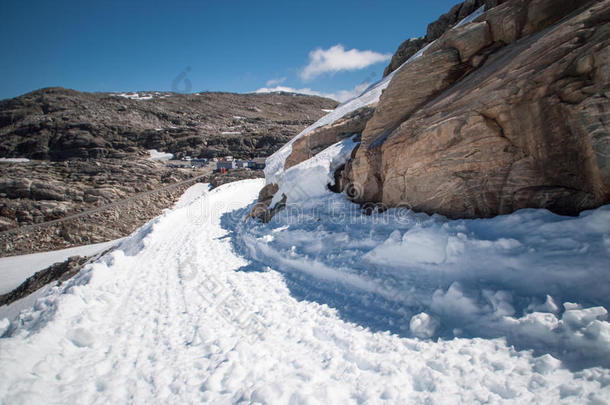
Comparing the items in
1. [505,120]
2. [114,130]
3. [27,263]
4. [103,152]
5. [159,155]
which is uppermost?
[114,130]

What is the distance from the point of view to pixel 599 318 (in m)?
2.47

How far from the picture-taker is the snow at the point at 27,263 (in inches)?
523

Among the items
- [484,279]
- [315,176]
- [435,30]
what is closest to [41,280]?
[315,176]

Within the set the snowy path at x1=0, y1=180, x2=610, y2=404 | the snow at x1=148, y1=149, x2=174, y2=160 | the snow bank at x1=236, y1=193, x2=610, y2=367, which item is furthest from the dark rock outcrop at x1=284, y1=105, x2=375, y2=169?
the snow at x1=148, y1=149, x2=174, y2=160

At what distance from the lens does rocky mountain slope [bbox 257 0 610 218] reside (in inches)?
139

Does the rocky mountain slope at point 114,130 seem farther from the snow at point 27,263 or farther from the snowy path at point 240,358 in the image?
the snowy path at point 240,358

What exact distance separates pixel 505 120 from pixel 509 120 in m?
0.06

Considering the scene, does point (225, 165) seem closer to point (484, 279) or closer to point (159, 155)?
point (159, 155)

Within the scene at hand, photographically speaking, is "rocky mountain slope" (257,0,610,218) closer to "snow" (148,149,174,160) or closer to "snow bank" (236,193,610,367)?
"snow bank" (236,193,610,367)

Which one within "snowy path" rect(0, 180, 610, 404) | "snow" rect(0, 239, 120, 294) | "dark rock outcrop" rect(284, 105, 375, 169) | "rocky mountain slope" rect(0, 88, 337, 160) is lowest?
"snowy path" rect(0, 180, 610, 404)

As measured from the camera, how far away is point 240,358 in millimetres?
3400

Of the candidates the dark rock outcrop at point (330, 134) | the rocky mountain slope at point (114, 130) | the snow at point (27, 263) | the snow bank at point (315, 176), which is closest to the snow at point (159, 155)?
the rocky mountain slope at point (114, 130)

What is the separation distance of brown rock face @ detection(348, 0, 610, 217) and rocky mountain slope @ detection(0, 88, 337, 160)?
38.1 metres

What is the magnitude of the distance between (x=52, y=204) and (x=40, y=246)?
4276 mm
